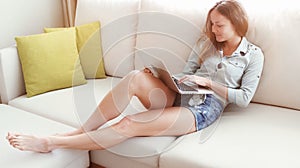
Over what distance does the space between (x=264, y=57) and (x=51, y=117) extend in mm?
1195

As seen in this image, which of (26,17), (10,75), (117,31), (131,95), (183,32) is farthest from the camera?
(26,17)

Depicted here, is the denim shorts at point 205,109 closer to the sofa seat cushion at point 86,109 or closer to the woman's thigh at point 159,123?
the woman's thigh at point 159,123

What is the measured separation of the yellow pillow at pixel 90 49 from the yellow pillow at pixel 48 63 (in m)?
0.06

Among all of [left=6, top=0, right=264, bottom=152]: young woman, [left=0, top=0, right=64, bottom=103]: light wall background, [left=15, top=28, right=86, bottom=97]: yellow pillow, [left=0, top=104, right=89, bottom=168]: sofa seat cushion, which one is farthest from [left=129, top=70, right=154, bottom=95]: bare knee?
[left=0, top=0, right=64, bottom=103]: light wall background

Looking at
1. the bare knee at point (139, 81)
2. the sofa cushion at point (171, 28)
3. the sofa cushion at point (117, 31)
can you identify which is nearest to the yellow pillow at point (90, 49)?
the sofa cushion at point (117, 31)

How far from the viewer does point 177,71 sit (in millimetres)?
2035

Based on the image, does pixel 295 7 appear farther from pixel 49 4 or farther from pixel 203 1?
pixel 49 4

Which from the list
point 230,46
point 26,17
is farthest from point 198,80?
point 26,17

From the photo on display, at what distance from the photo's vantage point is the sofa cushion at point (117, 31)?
2.25 m

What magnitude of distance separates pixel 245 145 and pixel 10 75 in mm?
1463

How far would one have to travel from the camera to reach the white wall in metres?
2.50

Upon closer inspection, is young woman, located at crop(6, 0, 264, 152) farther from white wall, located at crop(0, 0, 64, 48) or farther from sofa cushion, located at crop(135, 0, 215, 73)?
white wall, located at crop(0, 0, 64, 48)

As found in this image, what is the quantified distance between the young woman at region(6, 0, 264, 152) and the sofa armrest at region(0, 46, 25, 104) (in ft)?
2.06

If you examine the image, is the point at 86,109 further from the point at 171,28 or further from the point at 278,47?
the point at 278,47
